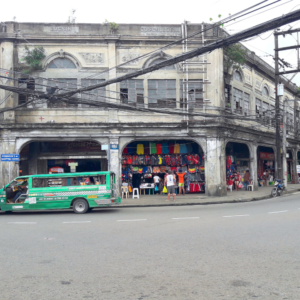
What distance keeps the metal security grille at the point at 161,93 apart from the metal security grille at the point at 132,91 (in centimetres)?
56

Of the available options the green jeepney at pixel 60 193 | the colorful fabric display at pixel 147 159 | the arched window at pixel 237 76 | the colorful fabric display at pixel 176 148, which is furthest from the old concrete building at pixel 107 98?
the green jeepney at pixel 60 193

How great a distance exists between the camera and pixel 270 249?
7.34 metres

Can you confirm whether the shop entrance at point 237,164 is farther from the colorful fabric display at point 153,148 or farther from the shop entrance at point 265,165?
the colorful fabric display at point 153,148

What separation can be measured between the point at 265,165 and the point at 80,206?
2162 centimetres

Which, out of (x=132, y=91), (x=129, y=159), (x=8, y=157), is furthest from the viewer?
(x=129, y=159)

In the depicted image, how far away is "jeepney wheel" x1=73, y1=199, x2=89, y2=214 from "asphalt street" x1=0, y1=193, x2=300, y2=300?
443 centimetres

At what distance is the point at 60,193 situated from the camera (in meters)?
15.5

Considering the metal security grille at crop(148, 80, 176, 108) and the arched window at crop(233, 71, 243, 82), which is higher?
the arched window at crop(233, 71, 243, 82)

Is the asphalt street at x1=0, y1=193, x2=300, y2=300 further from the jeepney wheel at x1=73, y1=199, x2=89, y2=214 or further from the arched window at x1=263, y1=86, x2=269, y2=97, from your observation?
Answer: the arched window at x1=263, y1=86, x2=269, y2=97

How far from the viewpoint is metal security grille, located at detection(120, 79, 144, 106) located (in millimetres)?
22062

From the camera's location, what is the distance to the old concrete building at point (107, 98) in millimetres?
21266

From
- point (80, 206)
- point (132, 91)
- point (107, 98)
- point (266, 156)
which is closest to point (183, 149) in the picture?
point (132, 91)

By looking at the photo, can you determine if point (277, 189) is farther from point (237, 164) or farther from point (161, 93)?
point (161, 93)

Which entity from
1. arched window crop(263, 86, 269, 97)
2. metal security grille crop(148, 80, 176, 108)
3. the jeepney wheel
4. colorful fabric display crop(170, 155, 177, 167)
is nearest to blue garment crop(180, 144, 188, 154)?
colorful fabric display crop(170, 155, 177, 167)
